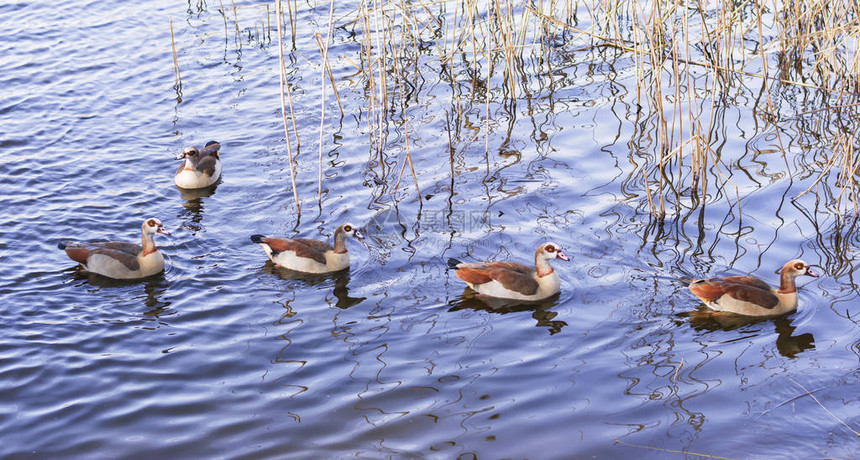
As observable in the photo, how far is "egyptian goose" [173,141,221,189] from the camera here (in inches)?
501

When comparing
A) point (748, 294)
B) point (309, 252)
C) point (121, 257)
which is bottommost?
point (748, 294)

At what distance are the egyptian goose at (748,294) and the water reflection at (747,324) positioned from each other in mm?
82

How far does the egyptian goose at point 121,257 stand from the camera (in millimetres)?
10344

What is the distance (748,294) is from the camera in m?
9.43

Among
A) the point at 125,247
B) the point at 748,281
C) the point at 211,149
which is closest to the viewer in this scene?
the point at 748,281

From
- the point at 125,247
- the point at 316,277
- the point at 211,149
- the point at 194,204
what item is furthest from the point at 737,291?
the point at 211,149

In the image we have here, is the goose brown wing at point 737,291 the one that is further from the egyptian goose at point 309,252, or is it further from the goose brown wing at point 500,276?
the egyptian goose at point 309,252

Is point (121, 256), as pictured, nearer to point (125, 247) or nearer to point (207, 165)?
point (125, 247)

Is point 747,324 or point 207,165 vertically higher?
point 207,165

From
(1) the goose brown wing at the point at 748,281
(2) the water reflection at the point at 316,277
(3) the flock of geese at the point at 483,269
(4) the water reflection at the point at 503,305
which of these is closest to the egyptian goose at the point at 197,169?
(3) the flock of geese at the point at 483,269

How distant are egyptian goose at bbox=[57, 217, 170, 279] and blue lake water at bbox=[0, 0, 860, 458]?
16 cm

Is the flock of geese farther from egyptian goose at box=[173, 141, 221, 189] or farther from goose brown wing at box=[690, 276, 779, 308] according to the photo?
egyptian goose at box=[173, 141, 221, 189]

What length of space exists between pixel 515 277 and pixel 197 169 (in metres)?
5.25

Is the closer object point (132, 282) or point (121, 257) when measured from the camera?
point (121, 257)
